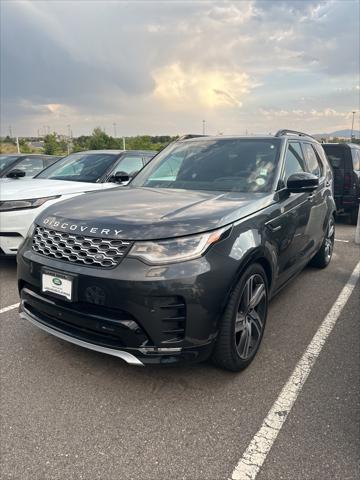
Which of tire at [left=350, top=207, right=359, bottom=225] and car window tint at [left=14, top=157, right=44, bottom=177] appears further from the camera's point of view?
tire at [left=350, top=207, right=359, bottom=225]

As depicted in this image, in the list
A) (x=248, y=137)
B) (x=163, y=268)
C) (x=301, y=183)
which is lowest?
(x=163, y=268)

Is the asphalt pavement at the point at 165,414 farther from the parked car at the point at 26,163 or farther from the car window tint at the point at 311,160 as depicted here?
the parked car at the point at 26,163

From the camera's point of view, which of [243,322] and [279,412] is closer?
[279,412]

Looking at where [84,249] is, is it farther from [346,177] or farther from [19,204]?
[346,177]

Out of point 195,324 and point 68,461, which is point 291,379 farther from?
point 68,461

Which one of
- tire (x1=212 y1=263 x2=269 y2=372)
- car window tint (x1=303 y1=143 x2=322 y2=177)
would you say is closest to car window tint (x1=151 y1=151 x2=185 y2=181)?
tire (x1=212 y1=263 x2=269 y2=372)

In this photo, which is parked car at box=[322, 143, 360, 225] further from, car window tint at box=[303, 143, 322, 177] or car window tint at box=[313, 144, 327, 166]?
car window tint at box=[303, 143, 322, 177]

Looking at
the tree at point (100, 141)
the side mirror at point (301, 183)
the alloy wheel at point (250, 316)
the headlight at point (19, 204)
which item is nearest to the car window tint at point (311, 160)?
the side mirror at point (301, 183)

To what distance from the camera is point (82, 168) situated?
597 centimetres

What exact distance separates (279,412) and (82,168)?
4.77 meters

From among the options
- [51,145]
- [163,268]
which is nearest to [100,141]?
[51,145]

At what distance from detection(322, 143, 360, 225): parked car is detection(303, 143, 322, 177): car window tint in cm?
419

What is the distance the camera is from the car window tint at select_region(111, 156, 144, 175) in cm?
589

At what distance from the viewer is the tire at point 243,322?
244 centimetres
